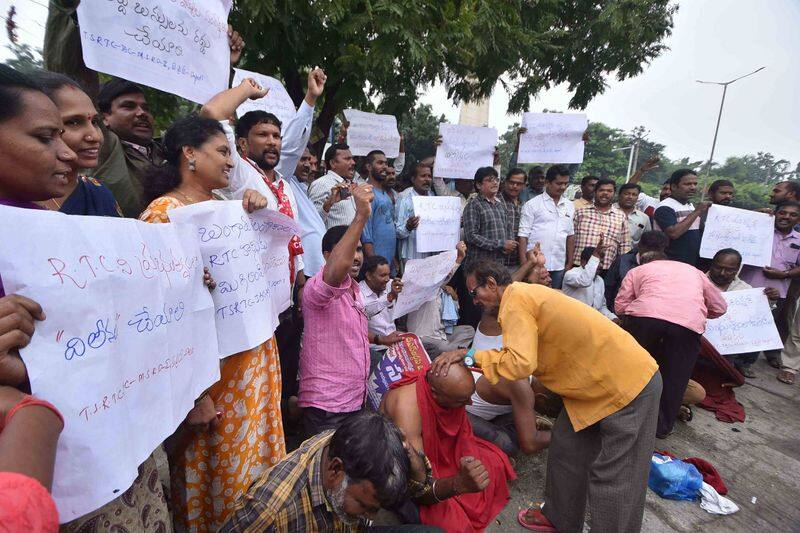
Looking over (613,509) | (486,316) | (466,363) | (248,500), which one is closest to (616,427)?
(613,509)

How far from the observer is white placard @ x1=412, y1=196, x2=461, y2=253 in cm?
429

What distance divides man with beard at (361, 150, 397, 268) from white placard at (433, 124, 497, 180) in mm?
902

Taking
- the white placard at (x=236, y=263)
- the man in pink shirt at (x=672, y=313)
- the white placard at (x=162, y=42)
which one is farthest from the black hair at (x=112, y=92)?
the man in pink shirt at (x=672, y=313)

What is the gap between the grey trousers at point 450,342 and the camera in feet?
11.5

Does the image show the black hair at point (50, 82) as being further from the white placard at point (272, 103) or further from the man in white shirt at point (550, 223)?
the man in white shirt at point (550, 223)

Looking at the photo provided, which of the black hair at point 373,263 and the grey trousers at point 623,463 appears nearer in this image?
the grey trousers at point 623,463

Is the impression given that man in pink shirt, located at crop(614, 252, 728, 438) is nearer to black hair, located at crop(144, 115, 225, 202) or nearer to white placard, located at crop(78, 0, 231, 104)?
black hair, located at crop(144, 115, 225, 202)

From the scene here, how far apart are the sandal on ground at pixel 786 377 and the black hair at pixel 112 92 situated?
7.55m

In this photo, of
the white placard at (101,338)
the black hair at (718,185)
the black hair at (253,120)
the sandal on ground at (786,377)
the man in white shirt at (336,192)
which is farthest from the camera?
the black hair at (718,185)

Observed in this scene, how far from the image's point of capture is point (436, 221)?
4363mm

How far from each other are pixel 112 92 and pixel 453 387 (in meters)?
2.54

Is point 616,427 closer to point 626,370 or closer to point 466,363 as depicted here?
point 626,370

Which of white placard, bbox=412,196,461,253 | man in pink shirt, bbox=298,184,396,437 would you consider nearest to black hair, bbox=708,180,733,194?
white placard, bbox=412,196,461,253

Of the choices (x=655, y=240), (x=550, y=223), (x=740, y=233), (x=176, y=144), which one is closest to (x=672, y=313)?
(x=655, y=240)
